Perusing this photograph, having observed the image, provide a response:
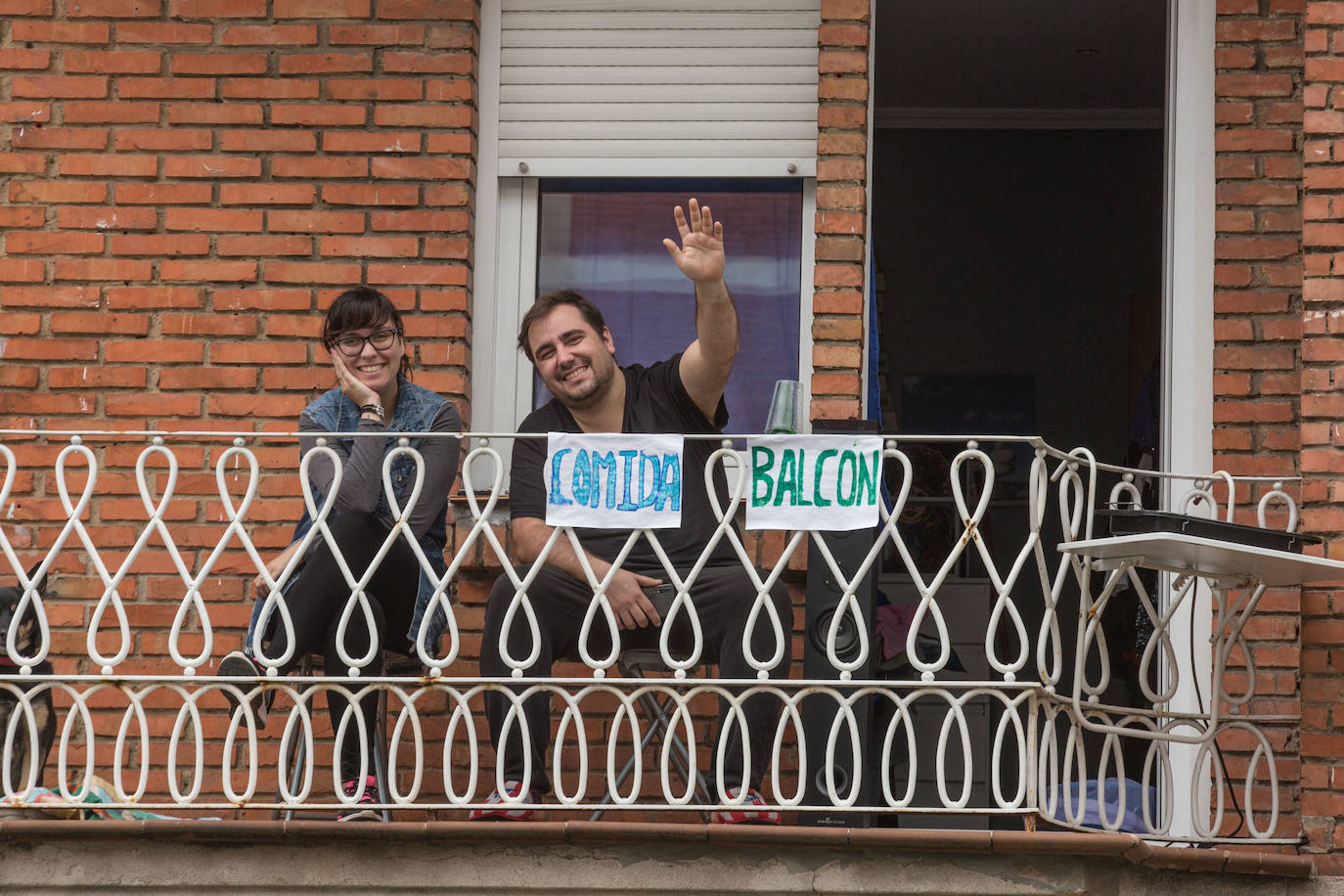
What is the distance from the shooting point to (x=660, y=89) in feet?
20.1

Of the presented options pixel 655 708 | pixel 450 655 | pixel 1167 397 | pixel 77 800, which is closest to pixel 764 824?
pixel 655 708

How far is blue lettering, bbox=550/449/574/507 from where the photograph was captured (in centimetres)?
466

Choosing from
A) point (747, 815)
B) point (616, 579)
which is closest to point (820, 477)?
point (616, 579)

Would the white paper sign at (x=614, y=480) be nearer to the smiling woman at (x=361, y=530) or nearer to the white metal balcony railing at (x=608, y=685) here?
the white metal balcony railing at (x=608, y=685)

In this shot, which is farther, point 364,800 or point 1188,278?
point 1188,278

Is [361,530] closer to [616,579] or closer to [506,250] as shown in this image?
[616,579]

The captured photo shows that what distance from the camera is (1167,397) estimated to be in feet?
18.9

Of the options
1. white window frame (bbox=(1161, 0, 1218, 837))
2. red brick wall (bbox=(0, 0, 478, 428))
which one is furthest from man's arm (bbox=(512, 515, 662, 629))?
white window frame (bbox=(1161, 0, 1218, 837))

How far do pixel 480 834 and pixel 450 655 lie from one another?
1.49 ft

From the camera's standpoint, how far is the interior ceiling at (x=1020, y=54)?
7230 mm

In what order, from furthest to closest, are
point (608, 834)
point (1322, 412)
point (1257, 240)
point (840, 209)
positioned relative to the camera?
1. point (840, 209)
2. point (1257, 240)
3. point (1322, 412)
4. point (608, 834)

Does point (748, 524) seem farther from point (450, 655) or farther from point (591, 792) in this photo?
point (591, 792)

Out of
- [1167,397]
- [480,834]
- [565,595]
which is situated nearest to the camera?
[480,834]

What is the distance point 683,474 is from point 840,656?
2.22ft
